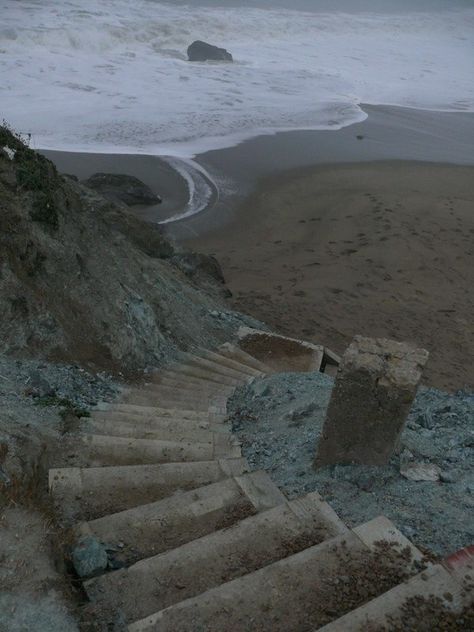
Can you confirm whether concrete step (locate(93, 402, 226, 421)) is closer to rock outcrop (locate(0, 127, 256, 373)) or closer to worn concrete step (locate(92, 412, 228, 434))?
worn concrete step (locate(92, 412, 228, 434))

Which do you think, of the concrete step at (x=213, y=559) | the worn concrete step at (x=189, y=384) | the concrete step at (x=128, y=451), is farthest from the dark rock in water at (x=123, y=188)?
the concrete step at (x=213, y=559)

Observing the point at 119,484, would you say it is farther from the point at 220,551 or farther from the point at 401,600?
the point at 401,600

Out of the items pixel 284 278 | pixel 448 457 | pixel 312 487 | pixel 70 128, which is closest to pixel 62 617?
pixel 312 487

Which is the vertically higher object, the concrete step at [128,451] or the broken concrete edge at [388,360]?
the broken concrete edge at [388,360]

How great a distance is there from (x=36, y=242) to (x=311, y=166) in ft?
47.2

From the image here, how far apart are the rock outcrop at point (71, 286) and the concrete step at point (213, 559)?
392 centimetres

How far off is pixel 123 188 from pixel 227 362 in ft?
29.0

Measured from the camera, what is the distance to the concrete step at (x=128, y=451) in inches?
207

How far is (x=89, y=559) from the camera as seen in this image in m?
3.57

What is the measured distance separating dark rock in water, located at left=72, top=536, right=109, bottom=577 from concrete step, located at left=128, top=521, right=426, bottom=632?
61 centimetres

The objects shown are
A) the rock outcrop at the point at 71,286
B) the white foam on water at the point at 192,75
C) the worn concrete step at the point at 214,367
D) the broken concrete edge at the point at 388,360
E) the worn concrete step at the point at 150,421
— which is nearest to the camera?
the broken concrete edge at the point at 388,360

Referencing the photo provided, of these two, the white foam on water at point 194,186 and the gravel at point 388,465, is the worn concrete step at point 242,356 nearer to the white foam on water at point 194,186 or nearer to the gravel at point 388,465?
the gravel at point 388,465

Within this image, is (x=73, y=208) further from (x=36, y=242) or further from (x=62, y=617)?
(x=62, y=617)

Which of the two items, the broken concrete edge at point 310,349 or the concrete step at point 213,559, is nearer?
the concrete step at point 213,559
